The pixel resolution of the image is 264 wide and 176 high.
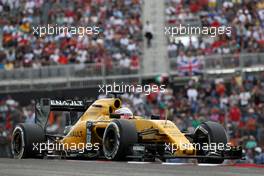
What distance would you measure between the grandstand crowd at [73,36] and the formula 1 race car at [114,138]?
11.3 metres

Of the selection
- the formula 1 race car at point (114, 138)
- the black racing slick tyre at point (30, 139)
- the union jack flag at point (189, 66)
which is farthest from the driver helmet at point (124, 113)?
the union jack flag at point (189, 66)

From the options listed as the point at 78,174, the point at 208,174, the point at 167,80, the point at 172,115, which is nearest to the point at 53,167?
the point at 78,174

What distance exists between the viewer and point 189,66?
91.0 ft

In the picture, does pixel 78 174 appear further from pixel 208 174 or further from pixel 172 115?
pixel 172 115

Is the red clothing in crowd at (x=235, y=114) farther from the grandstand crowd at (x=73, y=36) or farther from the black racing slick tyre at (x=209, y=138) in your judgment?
the black racing slick tyre at (x=209, y=138)

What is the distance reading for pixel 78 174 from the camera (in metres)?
11.2

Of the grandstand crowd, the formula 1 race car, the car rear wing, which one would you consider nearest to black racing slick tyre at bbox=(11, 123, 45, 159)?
the formula 1 race car

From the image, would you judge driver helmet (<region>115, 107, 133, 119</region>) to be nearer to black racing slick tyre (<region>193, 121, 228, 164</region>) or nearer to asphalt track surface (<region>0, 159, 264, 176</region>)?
black racing slick tyre (<region>193, 121, 228, 164</region>)

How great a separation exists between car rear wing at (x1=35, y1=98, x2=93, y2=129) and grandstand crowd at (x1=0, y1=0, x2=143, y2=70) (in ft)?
35.1

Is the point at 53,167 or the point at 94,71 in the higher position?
A: the point at 94,71

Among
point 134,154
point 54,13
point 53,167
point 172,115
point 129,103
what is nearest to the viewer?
point 53,167

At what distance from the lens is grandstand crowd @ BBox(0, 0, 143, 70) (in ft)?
97.7

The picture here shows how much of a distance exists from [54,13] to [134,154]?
1820 cm

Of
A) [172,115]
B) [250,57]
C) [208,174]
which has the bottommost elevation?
[208,174]
